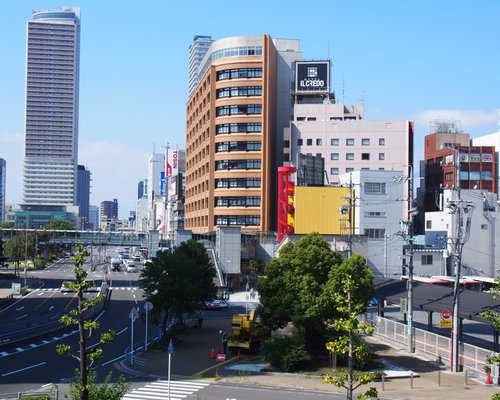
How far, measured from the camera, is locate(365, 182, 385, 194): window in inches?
3223

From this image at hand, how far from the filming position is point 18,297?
254 feet

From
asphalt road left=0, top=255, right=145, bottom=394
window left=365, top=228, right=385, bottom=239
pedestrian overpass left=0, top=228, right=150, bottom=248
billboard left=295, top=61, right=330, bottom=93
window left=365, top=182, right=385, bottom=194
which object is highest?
billboard left=295, top=61, right=330, bottom=93

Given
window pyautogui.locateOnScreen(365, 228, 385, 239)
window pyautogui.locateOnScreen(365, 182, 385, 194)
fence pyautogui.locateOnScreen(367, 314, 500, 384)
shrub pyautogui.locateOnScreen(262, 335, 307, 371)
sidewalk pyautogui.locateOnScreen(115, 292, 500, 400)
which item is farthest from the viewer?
window pyautogui.locateOnScreen(365, 228, 385, 239)

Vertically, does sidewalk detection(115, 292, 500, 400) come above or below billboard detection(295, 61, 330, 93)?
below

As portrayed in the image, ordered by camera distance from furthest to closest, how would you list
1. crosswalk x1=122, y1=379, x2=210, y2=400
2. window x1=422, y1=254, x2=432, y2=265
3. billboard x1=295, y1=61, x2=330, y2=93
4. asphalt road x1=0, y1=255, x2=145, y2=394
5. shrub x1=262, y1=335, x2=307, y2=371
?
billboard x1=295, y1=61, x2=330, y2=93 < window x1=422, y1=254, x2=432, y2=265 < shrub x1=262, y1=335, x2=307, y2=371 < asphalt road x1=0, y1=255, x2=145, y2=394 < crosswalk x1=122, y1=379, x2=210, y2=400

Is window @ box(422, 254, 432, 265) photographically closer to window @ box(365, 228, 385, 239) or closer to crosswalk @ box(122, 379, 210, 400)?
window @ box(365, 228, 385, 239)

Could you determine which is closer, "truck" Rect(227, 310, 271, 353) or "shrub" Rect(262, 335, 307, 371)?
"shrub" Rect(262, 335, 307, 371)

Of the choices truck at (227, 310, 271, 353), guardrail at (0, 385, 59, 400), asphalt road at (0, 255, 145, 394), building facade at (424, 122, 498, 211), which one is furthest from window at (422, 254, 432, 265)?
guardrail at (0, 385, 59, 400)

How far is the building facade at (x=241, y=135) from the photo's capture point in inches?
3981

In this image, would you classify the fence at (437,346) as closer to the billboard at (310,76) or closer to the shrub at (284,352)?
the shrub at (284,352)

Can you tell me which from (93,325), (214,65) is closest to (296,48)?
(214,65)

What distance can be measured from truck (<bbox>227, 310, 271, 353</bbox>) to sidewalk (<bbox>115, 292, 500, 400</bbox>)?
0.69 metres

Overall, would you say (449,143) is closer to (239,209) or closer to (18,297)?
(239,209)

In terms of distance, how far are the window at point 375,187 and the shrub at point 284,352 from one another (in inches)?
1940
